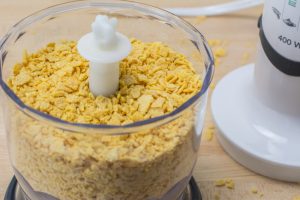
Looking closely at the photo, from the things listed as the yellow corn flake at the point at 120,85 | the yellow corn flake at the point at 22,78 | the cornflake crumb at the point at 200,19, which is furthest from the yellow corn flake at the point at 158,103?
the cornflake crumb at the point at 200,19

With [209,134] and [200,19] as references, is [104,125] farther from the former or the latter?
[200,19]

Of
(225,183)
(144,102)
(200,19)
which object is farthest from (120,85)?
(200,19)

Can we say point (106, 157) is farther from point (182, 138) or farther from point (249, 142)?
point (249, 142)

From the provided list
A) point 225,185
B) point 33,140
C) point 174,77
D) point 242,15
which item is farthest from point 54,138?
point 242,15

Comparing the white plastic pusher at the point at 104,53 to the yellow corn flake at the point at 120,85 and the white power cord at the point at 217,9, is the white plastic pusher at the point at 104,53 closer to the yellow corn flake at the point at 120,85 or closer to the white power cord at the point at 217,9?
the yellow corn flake at the point at 120,85

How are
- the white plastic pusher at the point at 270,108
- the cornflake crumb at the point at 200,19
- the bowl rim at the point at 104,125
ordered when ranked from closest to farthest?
the bowl rim at the point at 104,125 < the white plastic pusher at the point at 270,108 < the cornflake crumb at the point at 200,19

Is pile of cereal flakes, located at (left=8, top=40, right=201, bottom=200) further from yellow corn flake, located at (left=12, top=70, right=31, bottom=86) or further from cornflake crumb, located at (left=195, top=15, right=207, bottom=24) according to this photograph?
cornflake crumb, located at (left=195, top=15, right=207, bottom=24)
